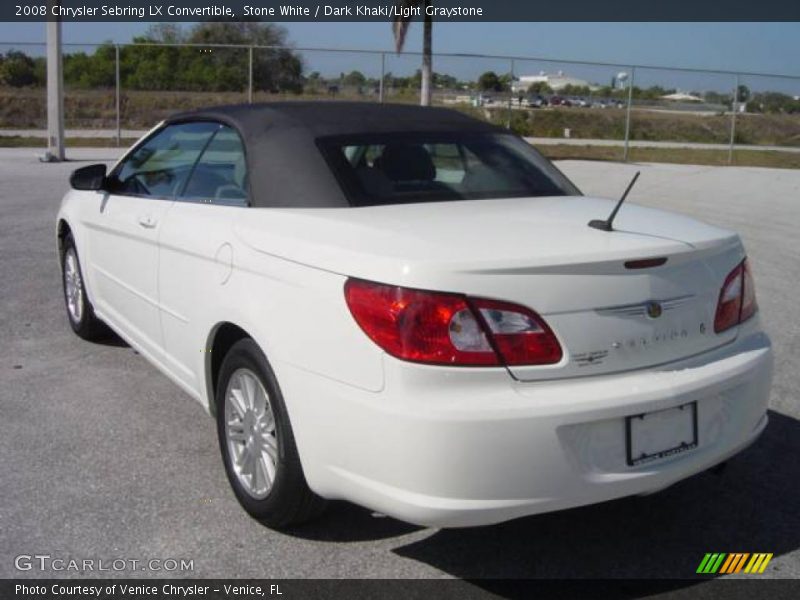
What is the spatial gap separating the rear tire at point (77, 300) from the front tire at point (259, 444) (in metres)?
2.26

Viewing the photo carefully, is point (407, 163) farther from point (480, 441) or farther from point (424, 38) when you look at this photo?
point (424, 38)

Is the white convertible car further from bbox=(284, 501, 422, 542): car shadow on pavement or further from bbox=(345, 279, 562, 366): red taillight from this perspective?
bbox=(284, 501, 422, 542): car shadow on pavement

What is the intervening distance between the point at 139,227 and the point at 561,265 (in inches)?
93.3

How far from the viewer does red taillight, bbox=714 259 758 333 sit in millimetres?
3180

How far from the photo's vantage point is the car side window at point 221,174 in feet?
12.5

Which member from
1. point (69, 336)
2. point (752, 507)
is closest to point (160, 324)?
point (69, 336)

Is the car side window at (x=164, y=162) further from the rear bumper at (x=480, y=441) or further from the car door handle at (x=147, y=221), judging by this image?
the rear bumper at (x=480, y=441)

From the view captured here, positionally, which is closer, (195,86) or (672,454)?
(672,454)

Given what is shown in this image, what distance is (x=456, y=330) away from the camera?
2701 millimetres

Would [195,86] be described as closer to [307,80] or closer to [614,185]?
[307,80]

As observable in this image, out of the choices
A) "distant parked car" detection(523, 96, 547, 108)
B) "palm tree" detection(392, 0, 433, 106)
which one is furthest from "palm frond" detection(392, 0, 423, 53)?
"distant parked car" detection(523, 96, 547, 108)

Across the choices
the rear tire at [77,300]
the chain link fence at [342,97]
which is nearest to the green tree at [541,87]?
the chain link fence at [342,97]

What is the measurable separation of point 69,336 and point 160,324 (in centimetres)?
198

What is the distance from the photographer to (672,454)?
2945 millimetres
